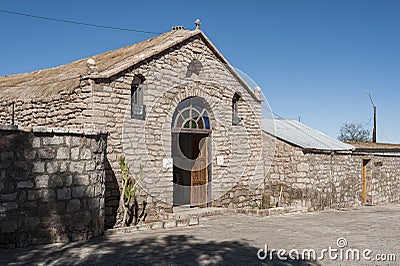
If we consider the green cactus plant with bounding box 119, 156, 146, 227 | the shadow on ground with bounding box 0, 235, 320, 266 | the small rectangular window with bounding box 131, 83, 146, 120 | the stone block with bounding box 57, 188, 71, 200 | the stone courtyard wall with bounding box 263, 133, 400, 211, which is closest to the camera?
the shadow on ground with bounding box 0, 235, 320, 266

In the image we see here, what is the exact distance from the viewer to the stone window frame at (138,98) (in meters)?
10.8

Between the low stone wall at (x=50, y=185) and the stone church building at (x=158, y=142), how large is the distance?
0.02 meters

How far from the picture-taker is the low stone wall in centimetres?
684

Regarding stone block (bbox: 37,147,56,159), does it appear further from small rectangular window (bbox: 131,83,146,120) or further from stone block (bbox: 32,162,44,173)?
small rectangular window (bbox: 131,83,146,120)

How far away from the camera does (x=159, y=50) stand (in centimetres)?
1121

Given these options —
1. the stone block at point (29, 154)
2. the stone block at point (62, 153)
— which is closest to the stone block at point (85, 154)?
the stone block at point (62, 153)

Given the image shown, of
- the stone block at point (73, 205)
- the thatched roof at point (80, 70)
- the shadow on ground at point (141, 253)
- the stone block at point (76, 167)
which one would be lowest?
the shadow on ground at point (141, 253)

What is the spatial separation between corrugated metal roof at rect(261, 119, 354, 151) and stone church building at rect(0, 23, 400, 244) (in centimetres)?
12

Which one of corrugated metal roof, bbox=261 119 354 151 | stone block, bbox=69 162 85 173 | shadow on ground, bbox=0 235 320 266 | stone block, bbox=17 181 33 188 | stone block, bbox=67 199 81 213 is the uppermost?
corrugated metal roof, bbox=261 119 354 151

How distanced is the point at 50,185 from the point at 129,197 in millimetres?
2960

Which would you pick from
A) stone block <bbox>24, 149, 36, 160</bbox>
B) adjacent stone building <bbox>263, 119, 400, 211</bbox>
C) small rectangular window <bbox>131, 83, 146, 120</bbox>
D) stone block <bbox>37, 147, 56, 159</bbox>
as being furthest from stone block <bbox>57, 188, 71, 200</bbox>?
adjacent stone building <bbox>263, 119, 400, 211</bbox>

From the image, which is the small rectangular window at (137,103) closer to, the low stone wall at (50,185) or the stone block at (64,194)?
the low stone wall at (50,185)

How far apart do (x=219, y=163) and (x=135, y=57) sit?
412 centimetres

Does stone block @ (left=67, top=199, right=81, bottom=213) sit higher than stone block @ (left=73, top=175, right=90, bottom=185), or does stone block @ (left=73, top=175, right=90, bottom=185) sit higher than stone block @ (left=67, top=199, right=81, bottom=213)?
stone block @ (left=73, top=175, right=90, bottom=185)
